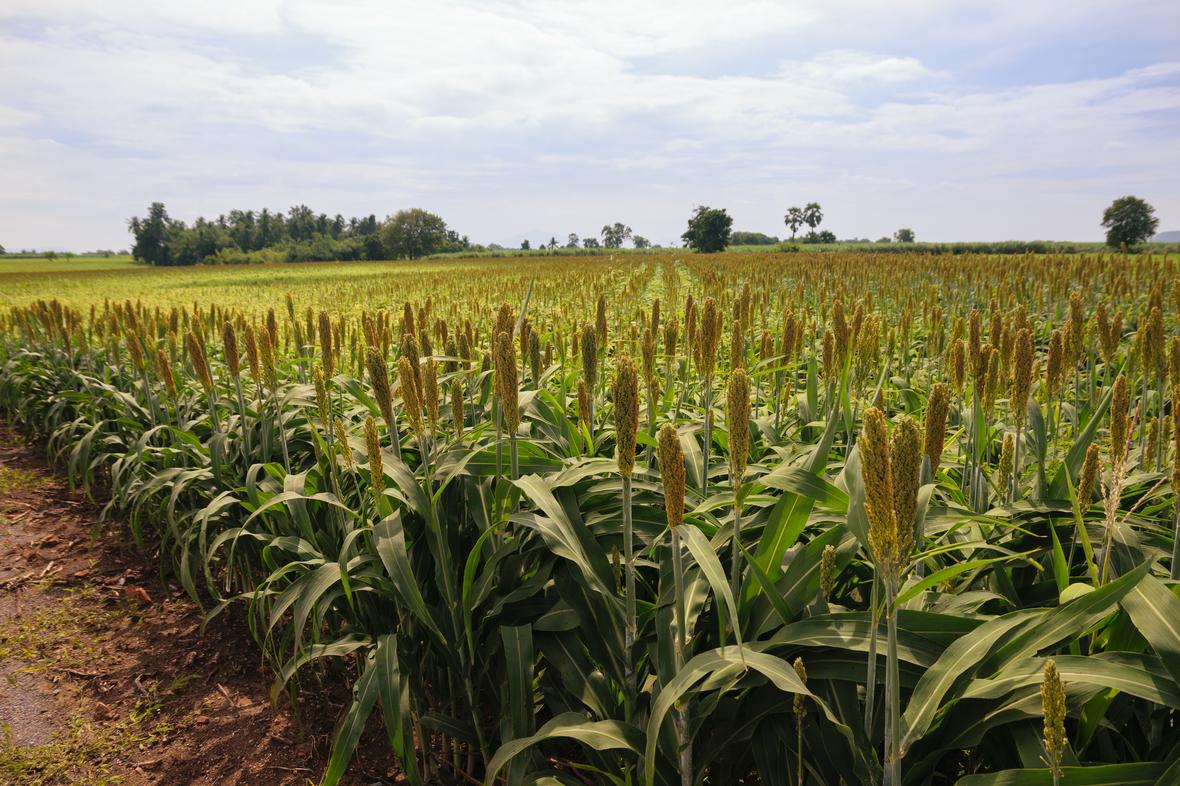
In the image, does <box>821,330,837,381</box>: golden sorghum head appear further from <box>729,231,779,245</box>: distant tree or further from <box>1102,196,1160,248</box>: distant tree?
<box>729,231,779,245</box>: distant tree

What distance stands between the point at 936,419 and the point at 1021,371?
699 mm

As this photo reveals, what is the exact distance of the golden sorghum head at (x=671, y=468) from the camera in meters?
1.23

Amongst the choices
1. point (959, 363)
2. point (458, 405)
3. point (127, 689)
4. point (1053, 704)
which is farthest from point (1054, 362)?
point (127, 689)

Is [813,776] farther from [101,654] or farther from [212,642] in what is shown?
[101,654]

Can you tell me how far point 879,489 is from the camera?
0.91 meters

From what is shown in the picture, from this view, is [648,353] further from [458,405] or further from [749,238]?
[749,238]

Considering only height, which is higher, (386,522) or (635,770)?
(386,522)

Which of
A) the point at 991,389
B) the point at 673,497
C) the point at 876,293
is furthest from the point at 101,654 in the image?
the point at 876,293

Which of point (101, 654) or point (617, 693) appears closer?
point (617, 693)

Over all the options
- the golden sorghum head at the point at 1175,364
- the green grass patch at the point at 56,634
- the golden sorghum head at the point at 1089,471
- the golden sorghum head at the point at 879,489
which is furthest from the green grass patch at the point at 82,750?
the golden sorghum head at the point at 1175,364

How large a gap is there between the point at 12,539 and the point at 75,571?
92 centimetres

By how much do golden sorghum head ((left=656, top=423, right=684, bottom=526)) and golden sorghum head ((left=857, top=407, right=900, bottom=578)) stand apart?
1.30 feet

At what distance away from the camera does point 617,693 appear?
6.27 feet

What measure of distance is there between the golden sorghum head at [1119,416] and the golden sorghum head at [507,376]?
5.11 feet
